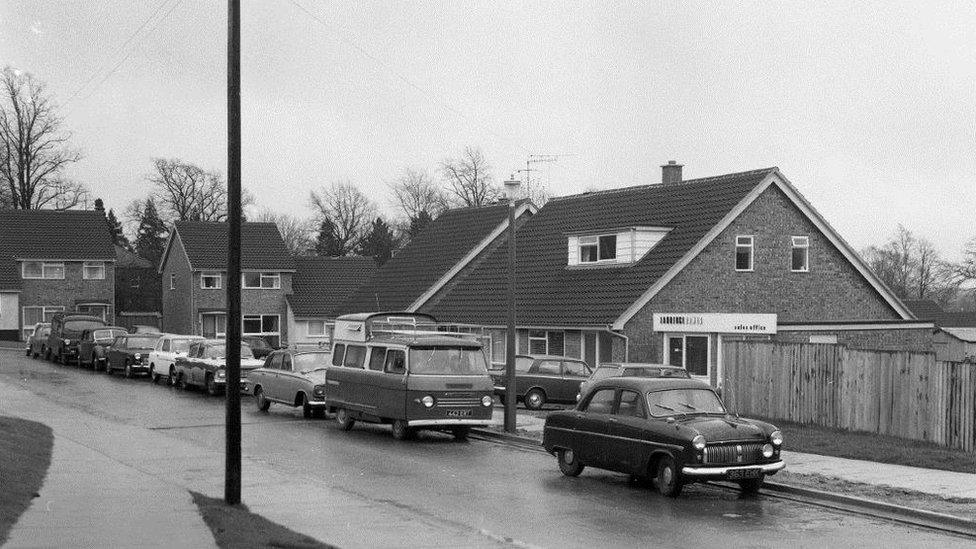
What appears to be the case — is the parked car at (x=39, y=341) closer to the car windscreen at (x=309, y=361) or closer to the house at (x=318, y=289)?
the house at (x=318, y=289)

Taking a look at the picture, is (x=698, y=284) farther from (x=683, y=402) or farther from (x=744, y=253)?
(x=683, y=402)

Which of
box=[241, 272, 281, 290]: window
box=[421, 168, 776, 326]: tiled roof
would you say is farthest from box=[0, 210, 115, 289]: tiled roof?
box=[421, 168, 776, 326]: tiled roof

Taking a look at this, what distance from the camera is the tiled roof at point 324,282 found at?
73.8 m

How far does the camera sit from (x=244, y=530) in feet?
40.2

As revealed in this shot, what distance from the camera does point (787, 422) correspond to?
2678 centimetres

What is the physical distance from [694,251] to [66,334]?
30.1 metres

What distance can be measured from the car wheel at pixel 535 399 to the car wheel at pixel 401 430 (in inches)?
353

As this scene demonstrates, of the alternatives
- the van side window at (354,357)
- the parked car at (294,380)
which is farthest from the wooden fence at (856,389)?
the parked car at (294,380)

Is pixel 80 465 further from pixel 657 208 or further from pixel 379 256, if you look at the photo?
pixel 379 256

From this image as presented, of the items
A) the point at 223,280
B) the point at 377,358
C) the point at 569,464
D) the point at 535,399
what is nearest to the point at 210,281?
the point at 223,280

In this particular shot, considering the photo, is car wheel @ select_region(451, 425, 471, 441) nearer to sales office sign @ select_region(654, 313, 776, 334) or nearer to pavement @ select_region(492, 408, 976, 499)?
pavement @ select_region(492, 408, 976, 499)

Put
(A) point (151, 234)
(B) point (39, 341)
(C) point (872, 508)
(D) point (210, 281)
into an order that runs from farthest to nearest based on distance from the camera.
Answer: (A) point (151, 234) → (D) point (210, 281) → (B) point (39, 341) → (C) point (872, 508)

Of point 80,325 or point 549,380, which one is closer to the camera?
point 549,380

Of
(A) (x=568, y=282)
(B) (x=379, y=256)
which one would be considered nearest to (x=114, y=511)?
(A) (x=568, y=282)
